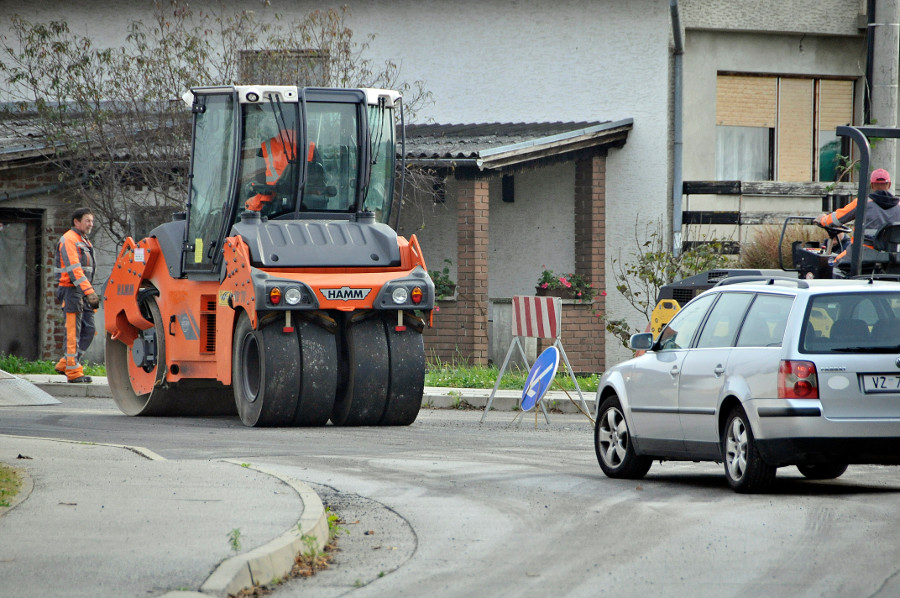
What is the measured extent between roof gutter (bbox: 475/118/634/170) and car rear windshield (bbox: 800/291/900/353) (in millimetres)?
12242

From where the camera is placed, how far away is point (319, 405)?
46.4ft

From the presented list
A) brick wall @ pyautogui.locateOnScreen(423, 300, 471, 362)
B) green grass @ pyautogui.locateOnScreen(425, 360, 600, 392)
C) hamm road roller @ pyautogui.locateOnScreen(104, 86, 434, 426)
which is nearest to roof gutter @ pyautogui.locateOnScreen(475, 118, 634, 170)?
brick wall @ pyautogui.locateOnScreen(423, 300, 471, 362)

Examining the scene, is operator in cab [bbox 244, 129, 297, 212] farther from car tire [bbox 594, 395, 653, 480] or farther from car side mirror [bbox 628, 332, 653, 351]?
car side mirror [bbox 628, 332, 653, 351]

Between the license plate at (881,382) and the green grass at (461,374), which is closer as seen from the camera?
the license plate at (881,382)

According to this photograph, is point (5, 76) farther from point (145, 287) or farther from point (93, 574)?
point (93, 574)

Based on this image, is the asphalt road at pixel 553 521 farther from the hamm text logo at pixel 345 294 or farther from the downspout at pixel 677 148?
the downspout at pixel 677 148

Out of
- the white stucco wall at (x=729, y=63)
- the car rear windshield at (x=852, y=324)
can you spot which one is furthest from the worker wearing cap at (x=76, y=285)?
the car rear windshield at (x=852, y=324)

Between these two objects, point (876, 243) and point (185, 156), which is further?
point (185, 156)

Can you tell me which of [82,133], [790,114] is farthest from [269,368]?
[790,114]

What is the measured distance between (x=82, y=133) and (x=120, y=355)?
6.49 metres

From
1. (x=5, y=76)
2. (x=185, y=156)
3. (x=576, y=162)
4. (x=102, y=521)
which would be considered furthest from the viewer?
(x=5, y=76)

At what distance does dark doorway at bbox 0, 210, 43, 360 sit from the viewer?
981 inches

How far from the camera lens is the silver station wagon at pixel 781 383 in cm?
917

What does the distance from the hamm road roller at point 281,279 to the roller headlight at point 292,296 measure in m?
0.01
